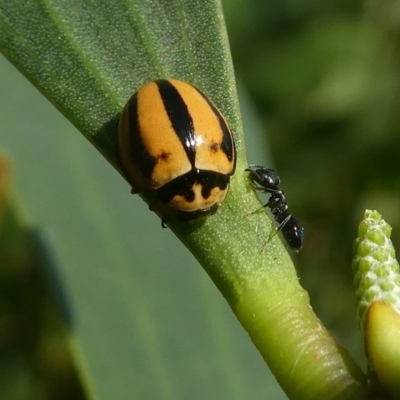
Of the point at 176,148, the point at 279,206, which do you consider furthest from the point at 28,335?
the point at 176,148

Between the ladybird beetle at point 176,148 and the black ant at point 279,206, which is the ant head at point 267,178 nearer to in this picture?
the black ant at point 279,206

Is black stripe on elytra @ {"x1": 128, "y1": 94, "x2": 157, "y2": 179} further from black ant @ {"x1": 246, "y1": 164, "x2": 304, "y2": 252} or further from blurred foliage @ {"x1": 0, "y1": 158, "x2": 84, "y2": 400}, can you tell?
blurred foliage @ {"x1": 0, "y1": 158, "x2": 84, "y2": 400}

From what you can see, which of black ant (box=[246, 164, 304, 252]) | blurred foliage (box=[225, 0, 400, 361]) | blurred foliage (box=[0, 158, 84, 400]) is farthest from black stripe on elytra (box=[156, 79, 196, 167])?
blurred foliage (box=[225, 0, 400, 361])

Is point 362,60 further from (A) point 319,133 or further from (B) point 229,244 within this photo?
(B) point 229,244

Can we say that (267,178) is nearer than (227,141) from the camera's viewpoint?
No

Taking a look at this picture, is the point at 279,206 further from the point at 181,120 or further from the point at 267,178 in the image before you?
the point at 181,120

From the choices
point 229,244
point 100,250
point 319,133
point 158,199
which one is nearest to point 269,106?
point 319,133
